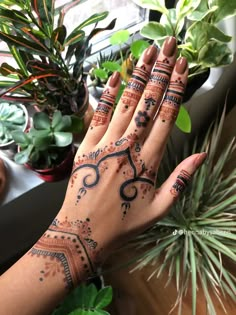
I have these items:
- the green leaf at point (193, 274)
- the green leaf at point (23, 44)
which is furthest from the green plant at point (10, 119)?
the green leaf at point (193, 274)

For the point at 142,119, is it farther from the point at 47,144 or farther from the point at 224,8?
the point at 224,8

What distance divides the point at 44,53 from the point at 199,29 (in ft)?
1.23

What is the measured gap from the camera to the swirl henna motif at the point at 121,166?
0.71m

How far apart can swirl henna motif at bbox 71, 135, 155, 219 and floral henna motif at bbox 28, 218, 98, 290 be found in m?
0.06

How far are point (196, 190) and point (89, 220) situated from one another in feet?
Answer: 1.58

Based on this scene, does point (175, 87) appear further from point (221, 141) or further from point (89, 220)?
point (221, 141)

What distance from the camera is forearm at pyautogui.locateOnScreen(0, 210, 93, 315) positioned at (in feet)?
2.09

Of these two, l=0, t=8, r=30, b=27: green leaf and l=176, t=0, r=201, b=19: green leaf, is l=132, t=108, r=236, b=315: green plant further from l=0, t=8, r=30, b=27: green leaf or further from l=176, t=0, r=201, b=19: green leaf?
l=0, t=8, r=30, b=27: green leaf

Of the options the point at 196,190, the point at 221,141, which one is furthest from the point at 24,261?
the point at 221,141

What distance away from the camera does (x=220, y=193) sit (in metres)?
1.09

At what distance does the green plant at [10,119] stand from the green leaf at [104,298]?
0.41 metres

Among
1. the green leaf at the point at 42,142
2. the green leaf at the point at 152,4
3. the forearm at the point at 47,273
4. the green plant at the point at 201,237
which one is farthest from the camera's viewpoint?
the green plant at the point at 201,237

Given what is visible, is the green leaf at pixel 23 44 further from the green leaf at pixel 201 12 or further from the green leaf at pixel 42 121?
the green leaf at pixel 201 12

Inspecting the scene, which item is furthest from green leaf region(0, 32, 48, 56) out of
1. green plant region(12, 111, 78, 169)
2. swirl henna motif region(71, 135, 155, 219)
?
swirl henna motif region(71, 135, 155, 219)
